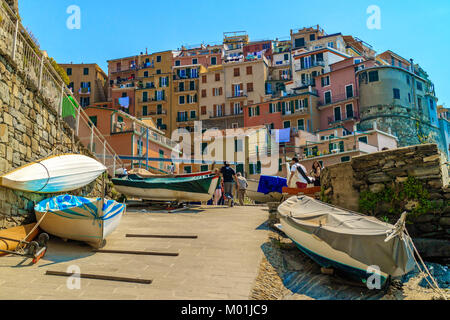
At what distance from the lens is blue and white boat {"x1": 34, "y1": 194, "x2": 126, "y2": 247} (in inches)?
278

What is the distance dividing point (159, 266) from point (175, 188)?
23.0 feet

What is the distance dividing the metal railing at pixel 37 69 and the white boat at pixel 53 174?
1.88 m

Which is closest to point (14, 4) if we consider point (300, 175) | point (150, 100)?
point (300, 175)

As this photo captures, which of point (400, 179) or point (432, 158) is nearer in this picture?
point (432, 158)

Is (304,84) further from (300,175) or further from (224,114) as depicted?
(300,175)

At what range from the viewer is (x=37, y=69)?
33.1ft

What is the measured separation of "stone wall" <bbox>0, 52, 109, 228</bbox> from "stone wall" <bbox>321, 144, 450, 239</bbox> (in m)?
7.96

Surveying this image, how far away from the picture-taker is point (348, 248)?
5.35m

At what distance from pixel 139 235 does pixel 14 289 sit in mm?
3553

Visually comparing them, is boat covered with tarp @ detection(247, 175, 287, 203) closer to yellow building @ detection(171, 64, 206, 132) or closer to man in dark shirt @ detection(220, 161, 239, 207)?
man in dark shirt @ detection(220, 161, 239, 207)

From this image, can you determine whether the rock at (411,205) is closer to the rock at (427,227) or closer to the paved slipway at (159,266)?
the rock at (427,227)

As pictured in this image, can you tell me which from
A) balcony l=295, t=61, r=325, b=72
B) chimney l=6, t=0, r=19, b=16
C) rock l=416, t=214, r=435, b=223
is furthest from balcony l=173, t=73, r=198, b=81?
rock l=416, t=214, r=435, b=223

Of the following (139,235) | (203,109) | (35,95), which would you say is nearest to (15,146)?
(35,95)
